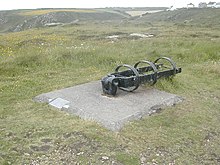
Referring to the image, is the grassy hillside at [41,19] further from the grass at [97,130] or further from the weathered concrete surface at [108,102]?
the weathered concrete surface at [108,102]

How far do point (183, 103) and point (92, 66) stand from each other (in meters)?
4.15

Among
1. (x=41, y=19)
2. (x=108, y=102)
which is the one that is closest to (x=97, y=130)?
(x=108, y=102)

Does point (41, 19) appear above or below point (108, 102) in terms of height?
below

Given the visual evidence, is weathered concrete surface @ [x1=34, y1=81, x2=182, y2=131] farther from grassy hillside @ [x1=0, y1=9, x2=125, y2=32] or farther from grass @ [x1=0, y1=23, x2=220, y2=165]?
grassy hillside @ [x1=0, y1=9, x2=125, y2=32]

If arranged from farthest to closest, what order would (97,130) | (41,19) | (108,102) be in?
(41,19), (108,102), (97,130)

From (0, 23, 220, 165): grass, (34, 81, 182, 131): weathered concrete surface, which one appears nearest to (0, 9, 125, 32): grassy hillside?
(0, 23, 220, 165): grass

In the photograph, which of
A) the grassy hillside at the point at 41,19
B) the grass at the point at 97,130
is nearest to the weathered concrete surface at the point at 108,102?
the grass at the point at 97,130

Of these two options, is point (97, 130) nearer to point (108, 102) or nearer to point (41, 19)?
point (108, 102)

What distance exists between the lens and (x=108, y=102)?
6.09 meters

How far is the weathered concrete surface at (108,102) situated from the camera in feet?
17.6

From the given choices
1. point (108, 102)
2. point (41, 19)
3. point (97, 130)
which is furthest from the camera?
point (41, 19)

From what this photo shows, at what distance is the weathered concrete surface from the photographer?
5379 millimetres

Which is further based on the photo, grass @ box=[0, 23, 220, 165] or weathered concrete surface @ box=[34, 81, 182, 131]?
weathered concrete surface @ box=[34, 81, 182, 131]

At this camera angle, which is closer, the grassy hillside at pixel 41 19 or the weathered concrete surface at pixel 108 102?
the weathered concrete surface at pixel 108 102
